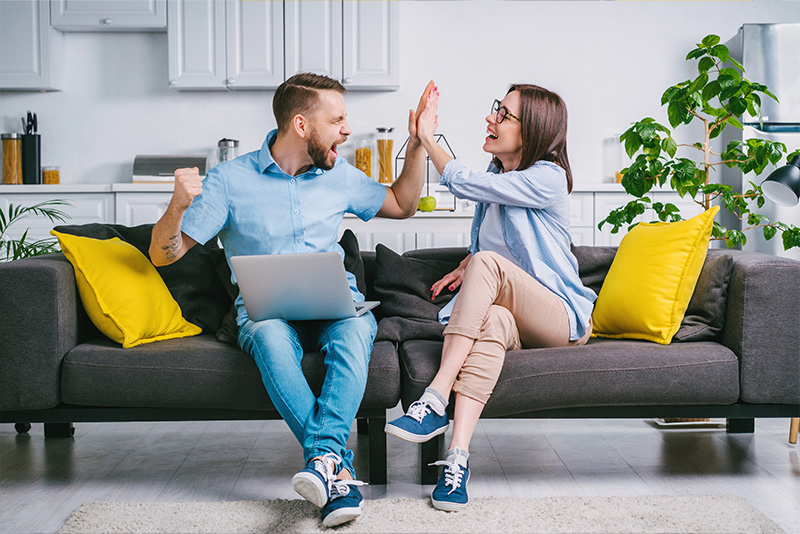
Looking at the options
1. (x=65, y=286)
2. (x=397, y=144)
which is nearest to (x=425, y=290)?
(x=65, y=286)

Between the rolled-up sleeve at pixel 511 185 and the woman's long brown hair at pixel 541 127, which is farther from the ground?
the woman's long brown hair at pixel 541 127

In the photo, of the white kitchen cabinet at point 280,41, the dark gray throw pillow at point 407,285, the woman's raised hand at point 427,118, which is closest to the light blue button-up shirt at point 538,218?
the woman's raised hand at point 427,118

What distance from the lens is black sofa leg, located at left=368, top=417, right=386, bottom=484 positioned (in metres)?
2.19

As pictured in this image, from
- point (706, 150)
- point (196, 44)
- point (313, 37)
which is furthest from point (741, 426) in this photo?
point (196, 44)

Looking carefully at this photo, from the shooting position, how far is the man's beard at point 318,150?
2.42m

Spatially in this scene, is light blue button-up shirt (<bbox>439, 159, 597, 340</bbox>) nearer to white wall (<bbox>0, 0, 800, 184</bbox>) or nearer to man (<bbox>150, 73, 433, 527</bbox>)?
man (<bbox>150, 73, 433, 527</bbox>)

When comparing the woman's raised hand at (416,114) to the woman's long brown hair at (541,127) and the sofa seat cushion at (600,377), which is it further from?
the sofa seat cushion at (600,377)

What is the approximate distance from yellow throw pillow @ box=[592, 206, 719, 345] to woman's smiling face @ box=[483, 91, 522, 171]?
1.70 feet

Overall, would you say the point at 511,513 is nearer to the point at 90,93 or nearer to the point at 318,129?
the point at 318,129

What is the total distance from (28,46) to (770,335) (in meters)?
4.32

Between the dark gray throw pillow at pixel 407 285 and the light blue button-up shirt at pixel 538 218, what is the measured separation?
14.2 inches

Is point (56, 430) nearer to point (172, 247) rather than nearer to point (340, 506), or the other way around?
point (172, 247)

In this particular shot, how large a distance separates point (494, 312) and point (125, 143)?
3.42m

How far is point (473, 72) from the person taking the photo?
476 cm
